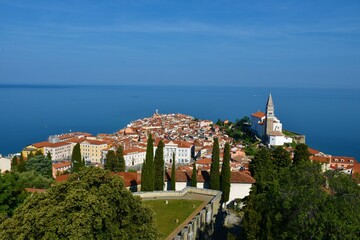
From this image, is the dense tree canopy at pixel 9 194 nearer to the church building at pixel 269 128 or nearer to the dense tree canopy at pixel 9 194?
the dense tree canopy at pixel 9 194

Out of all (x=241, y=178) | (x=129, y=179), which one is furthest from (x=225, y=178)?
(x=129, y=179)

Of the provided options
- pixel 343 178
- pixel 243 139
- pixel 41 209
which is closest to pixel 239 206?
pixel 343 178

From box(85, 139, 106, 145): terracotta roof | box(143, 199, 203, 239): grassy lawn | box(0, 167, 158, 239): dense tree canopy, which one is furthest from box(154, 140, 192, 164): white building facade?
box(0, 167, 158, 239): dense tree canopy

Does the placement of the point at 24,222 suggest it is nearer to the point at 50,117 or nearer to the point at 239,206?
the point at 239,206

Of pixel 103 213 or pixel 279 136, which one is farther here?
pixel 279 136

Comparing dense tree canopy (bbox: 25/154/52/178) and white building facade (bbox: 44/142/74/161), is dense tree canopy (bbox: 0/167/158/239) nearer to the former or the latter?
dense tree canopy (bbox: 25/154/52/178)

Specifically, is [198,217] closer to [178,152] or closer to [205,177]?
[205,177]
